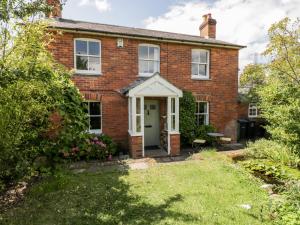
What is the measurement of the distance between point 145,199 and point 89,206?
1352 mm

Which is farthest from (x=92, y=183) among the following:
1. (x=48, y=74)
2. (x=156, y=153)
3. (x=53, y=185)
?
(x=156, y=153)

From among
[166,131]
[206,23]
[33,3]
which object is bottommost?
[166,131]

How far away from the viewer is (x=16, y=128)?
5172 mm

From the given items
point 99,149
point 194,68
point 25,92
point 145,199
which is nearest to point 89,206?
point 145,199

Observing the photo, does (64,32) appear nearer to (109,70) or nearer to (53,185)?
(109,70)

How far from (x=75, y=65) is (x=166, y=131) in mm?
5306

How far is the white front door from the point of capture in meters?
11.8

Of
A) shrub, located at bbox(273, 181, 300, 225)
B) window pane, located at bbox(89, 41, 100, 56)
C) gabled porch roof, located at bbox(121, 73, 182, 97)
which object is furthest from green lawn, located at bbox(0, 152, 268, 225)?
window pane, located at bbox(89, 41, 100, 56)

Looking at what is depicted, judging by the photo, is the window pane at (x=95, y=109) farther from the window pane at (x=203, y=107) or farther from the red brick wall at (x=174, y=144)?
the window pane at (x=203, y=107)

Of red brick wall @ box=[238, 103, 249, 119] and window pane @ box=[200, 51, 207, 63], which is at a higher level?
window pane @ box=[200, 51, 207, 63]

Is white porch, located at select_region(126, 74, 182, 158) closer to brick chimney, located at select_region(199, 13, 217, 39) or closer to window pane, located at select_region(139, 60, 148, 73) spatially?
window pane, located at select_region(139, 60, 148, 73)

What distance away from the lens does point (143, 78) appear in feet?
37.2

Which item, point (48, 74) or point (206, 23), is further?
point (206, 23)

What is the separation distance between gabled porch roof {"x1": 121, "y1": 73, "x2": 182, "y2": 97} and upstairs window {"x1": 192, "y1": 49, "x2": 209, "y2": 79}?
9.40ft
